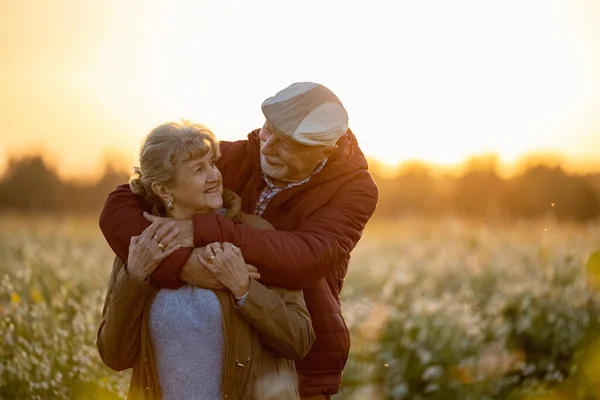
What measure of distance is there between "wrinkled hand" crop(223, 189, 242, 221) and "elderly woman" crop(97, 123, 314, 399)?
66 mm

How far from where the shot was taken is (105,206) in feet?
11.4

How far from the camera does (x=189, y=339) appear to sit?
3316 mm

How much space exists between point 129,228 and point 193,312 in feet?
1.31

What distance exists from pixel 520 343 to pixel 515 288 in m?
0.82

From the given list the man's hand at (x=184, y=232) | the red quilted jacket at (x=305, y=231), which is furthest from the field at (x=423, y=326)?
the man's hand at (x=184, y=232)

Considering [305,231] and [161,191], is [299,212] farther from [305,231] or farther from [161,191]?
[161,191]

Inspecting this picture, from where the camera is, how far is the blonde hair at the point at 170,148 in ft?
10.8

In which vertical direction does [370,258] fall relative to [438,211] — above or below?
above

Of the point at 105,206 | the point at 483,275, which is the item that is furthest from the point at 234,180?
the point at 483,275

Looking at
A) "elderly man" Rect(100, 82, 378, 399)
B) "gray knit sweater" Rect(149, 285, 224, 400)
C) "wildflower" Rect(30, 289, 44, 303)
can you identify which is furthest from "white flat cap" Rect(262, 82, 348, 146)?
"wildflower" Rect(30, 289, 44, 303)

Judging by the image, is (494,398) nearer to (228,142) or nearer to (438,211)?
(228,142)

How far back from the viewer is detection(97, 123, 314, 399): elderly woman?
10.7ft

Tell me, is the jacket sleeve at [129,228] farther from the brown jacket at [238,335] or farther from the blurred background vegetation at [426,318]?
the blurred background vegetation at [426,318]

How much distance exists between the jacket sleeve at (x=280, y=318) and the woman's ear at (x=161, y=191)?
1.54 ft
